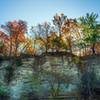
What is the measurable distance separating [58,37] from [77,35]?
243 centimetres

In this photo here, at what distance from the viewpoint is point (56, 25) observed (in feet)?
117

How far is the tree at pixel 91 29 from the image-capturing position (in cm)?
3045

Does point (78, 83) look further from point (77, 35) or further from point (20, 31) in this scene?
point (20, 31)

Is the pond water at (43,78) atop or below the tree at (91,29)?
below

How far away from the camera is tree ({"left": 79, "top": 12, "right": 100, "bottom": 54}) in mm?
30453

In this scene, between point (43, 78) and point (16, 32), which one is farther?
point (16, 32)

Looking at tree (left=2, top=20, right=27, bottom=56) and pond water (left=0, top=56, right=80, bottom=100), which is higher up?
tree (left=2, top=20, right=27, bottom=56)

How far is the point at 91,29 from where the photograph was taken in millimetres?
30766

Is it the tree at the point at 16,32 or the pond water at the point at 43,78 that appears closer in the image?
the pond water at the point at 43,78

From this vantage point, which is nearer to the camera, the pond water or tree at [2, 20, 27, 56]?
the pond water

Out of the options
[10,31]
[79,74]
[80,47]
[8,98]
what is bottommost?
[8,98]

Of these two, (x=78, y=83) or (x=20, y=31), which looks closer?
(x=78, y=83)

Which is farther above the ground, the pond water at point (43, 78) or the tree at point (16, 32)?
the tree at point (16, 32)

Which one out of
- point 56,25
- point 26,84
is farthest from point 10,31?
point 26,84
